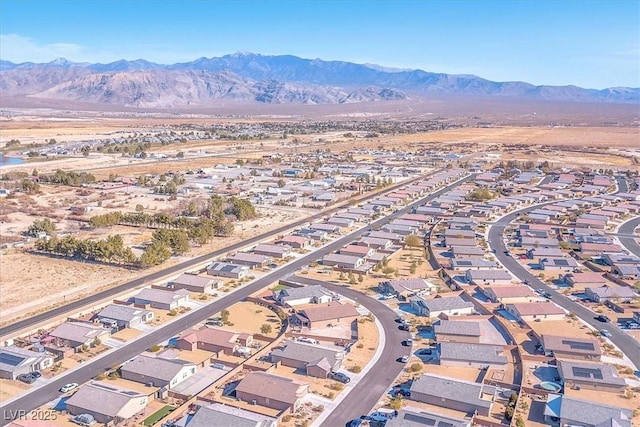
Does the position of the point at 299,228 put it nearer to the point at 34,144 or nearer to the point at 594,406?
the point at 594,406

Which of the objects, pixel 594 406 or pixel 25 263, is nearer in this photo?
pixel 594 406

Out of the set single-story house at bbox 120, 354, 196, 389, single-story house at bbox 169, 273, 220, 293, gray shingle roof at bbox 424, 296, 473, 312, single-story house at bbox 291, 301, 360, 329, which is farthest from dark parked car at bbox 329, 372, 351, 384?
single-story house at bbox 169, 273, 220, 293

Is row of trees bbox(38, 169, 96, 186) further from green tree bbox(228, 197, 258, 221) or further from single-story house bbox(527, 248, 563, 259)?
single-story house bbox(527, 248, 563, 259)

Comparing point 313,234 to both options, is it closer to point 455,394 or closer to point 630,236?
point 455,394

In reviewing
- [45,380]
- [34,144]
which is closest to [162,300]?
[45,380]

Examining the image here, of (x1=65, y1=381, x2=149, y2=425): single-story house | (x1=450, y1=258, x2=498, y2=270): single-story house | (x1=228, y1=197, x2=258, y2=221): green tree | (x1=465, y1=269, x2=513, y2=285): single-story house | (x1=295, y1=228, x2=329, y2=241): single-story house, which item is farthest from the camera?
(x1=228, y1=197, x2=258, y2=221): green tree

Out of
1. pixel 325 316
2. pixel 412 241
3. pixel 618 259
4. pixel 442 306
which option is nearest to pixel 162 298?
pixel 325 316
